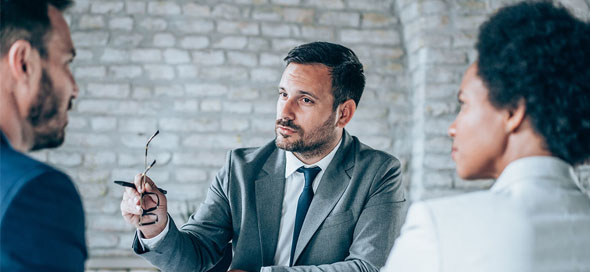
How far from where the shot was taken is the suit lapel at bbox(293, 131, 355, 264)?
5.43 ft

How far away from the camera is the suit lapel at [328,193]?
1656 mm

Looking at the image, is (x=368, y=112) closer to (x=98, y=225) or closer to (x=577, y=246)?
(x=98, y=225)

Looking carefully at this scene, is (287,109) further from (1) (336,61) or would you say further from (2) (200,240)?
(2) (200,240)

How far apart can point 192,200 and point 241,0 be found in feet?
4.67

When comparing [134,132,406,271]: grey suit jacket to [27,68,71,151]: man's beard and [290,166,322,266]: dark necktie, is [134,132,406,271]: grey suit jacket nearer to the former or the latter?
[290,166,322,266]: dark necktie

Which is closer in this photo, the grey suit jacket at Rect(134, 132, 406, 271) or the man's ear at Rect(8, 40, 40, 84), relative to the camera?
the man's ear at Rect(8, 40, 40, 84)

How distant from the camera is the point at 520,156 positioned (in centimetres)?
88

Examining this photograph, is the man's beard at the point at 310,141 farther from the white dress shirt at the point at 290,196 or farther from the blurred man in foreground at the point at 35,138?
the blurred man in foreground at the point at 35,138

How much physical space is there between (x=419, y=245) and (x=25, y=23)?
758 mm

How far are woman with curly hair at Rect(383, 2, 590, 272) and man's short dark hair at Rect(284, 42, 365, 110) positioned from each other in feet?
3.23

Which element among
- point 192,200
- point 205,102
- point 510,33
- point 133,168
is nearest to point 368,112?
point 205,102

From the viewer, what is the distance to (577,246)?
0.81 m

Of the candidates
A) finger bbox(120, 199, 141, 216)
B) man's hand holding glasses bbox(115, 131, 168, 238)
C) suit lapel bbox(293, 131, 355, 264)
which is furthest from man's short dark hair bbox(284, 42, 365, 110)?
finger bbox(120, 199, 141, 216)

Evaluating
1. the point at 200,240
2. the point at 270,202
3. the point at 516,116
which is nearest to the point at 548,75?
the point at 516,116
